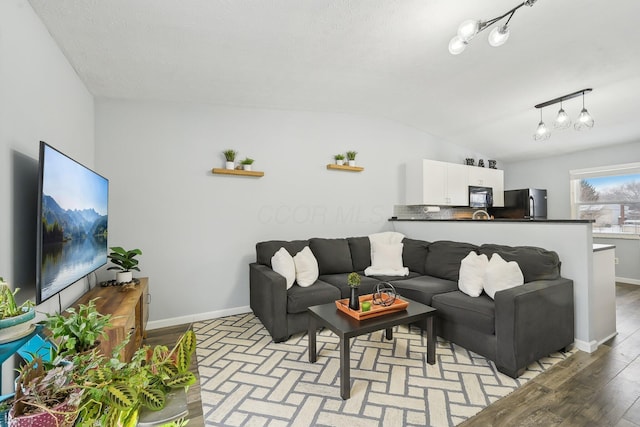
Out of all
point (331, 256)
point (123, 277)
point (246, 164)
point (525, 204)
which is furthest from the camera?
point (525, 204)

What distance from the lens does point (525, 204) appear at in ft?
17.5

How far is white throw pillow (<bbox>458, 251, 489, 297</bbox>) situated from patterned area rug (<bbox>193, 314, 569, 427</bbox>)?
525 millimetres

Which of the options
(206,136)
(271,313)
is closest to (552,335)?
(271,313)

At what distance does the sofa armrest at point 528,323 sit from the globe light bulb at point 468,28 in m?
1.83

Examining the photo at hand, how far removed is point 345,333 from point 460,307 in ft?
3.77

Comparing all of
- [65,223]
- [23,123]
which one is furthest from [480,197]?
[23,123]

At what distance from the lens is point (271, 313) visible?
2.86 meters

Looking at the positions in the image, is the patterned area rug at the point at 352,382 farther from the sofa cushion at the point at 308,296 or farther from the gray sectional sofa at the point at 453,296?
the sofa cushion at the point at 308,296

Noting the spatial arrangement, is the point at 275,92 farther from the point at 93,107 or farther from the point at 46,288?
the point at 46,288

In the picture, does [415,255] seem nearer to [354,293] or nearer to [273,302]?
[354,293]

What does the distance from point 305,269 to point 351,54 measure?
210cm

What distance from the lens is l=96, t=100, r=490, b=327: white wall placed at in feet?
10.4

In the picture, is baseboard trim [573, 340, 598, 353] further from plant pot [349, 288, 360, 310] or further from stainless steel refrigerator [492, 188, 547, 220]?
stainless steel refrigerator [492, 188, 547, 220]

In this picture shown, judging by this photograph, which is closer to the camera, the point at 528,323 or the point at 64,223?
the point at 64,223
